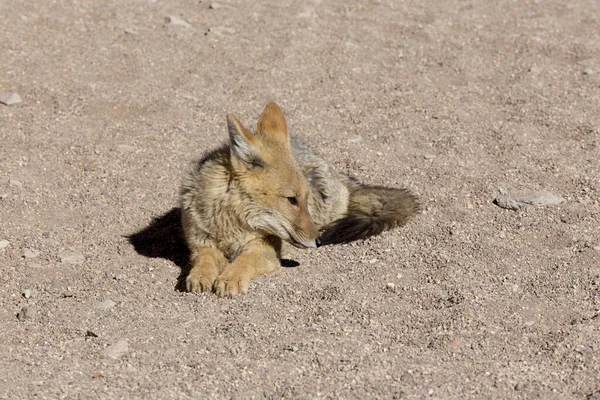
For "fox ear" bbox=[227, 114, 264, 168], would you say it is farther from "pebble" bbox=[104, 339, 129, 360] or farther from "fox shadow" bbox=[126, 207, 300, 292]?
"pebble" bbox=[104, 339, 129, 360]

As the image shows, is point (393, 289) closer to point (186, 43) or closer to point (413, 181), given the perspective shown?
point (413, 181)

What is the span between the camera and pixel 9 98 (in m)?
7.62

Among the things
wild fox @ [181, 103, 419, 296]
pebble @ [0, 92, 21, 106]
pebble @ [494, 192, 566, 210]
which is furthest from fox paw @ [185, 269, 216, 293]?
pebble @ [0, 92, 21, 106]

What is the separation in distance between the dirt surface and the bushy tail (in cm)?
10

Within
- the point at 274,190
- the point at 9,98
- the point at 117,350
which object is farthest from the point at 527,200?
the point at 9,98

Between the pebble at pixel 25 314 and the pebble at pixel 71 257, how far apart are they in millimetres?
681

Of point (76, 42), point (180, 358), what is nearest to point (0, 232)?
point (180, 358)

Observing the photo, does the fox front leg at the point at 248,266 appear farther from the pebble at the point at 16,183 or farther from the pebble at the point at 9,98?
the pebble at the point at 9,98

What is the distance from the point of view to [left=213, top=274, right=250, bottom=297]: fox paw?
5188 millimetres

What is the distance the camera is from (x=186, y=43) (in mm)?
8875

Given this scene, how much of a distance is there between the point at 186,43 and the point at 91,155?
92.1 inches

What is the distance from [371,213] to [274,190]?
0.88 meters

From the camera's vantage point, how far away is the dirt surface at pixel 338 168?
14.6ft

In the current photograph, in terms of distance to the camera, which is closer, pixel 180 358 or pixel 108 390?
pixel 108 390
